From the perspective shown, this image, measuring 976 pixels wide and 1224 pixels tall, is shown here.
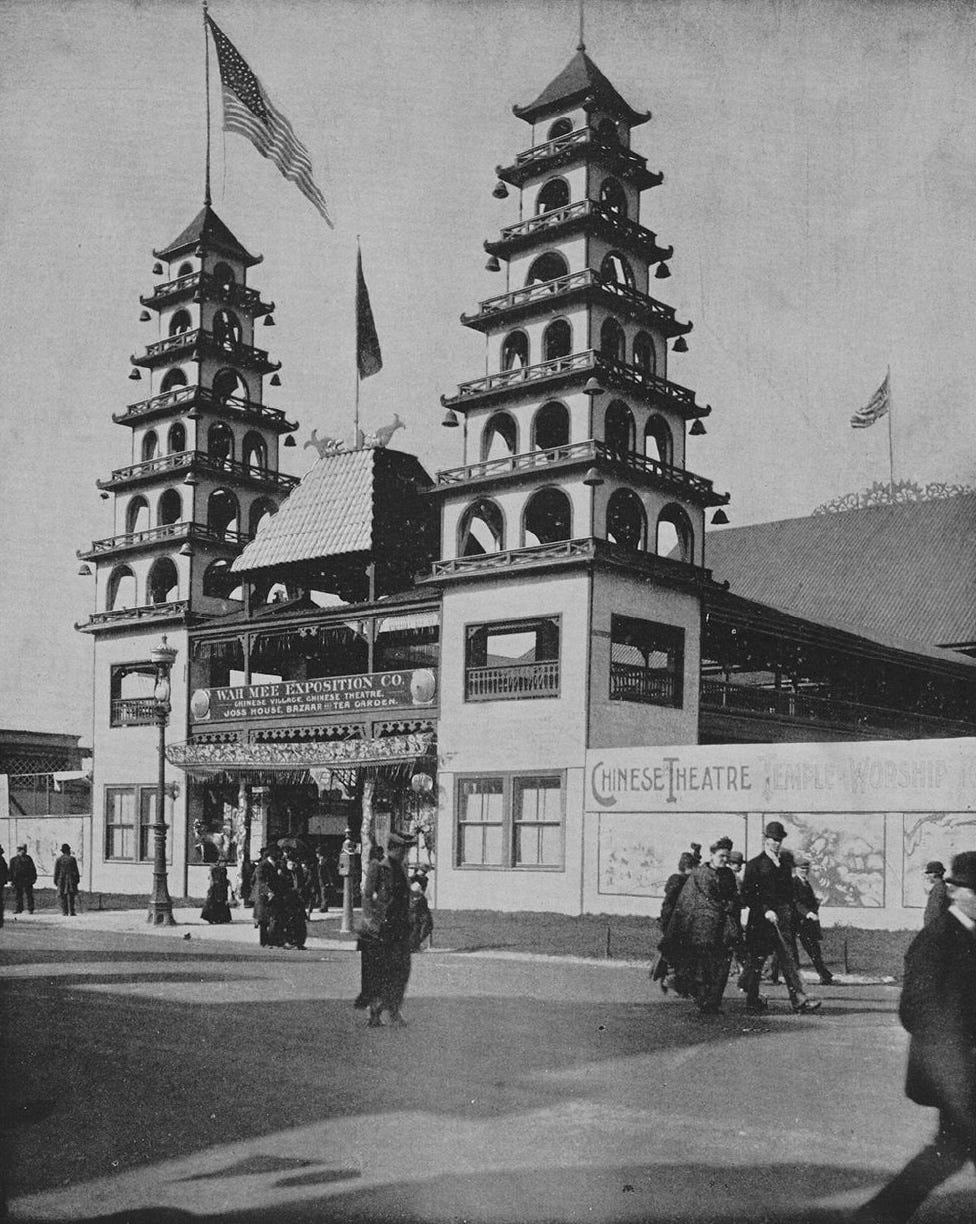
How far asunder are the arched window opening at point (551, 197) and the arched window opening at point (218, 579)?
14078 millimetres

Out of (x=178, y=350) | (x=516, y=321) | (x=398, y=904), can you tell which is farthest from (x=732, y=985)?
(x=178, y=350)

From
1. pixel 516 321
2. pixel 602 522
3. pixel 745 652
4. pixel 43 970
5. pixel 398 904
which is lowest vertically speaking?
pixel 43 970

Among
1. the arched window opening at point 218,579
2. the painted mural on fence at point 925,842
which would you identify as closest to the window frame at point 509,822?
the painted mural on fence at point 925,842

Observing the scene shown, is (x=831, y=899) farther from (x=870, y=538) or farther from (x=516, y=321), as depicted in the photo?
(x=870, y=538)

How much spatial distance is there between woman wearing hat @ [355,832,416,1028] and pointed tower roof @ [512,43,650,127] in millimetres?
22833

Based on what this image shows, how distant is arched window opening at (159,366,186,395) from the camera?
1665 inches

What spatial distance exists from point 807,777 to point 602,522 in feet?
26.1

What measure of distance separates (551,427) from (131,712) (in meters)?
15.8

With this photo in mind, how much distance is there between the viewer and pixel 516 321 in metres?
33.3

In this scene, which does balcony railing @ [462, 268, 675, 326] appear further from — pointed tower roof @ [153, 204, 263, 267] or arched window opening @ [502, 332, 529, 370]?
pointed tower roof @ [153, 204, 263, 267]

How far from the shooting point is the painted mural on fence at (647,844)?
26.6m

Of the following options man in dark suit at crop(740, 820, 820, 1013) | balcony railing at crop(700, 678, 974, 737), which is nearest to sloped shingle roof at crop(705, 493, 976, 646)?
balcony railing at crop(700, 678, 974, 737)

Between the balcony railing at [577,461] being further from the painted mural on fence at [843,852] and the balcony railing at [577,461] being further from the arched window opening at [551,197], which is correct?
the painted mural on fence at [843,852]

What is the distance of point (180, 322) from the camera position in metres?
42.4
